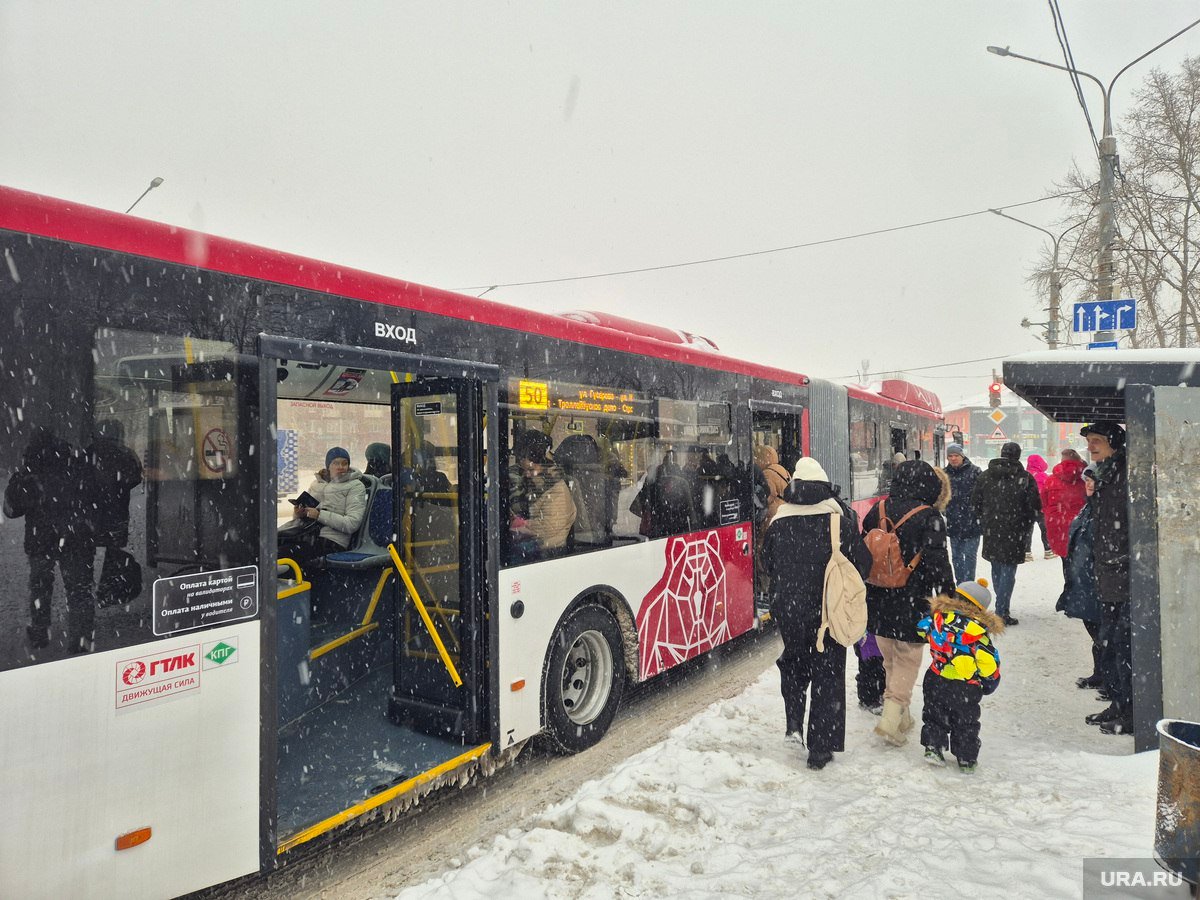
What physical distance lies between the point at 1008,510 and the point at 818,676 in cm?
453

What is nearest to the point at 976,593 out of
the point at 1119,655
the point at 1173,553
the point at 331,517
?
the point at 1173,553

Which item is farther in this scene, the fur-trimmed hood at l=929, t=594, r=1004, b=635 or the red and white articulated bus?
the fur-trimmed hood at l=929, t=594, r=1004, b=635

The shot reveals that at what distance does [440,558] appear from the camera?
4.51 metres

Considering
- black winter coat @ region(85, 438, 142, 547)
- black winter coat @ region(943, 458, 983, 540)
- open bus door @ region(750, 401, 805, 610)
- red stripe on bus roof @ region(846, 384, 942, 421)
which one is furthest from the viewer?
red stripe on bus roof @ region(846, 384, 942, 421)

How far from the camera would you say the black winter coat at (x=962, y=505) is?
8812 mm

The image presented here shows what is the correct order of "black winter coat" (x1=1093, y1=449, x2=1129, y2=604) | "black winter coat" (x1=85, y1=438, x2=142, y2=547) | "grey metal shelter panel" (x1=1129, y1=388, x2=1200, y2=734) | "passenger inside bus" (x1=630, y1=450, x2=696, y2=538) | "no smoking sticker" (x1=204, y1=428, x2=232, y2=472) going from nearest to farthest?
"black winter coat" (x1=85, y1=438, x2=142, y2=547) → "no smoking sticker" (x1=204, y1=428, x2=232, y2=472) → "grey metal shelter panel" (x1=1129, y1=388, x2=1200, y2=734) → "black winter coat" (x1=1093, y1=449, x2=1129, y2=604) → "passenger inside bus" (x1=630, y1=450, x2=696, y2=538)

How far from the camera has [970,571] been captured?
916cm

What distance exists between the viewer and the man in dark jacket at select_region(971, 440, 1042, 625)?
→ 7.76m

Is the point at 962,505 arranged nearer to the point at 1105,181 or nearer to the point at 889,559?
the point at 889,559

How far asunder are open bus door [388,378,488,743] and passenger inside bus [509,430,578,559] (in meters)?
0.26

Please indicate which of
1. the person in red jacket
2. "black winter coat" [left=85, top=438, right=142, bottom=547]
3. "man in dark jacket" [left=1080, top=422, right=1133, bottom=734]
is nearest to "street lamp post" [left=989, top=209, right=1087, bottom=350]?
the person in red jacket

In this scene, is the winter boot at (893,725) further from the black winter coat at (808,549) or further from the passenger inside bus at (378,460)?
the passenger inside bus at (378,460)

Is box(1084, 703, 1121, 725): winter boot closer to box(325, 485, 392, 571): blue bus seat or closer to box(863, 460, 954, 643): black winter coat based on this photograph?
box(863, 460, 954, 643): black winter coat

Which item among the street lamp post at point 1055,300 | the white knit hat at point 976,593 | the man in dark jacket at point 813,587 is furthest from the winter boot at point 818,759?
the street lamp post at point 1055,300
